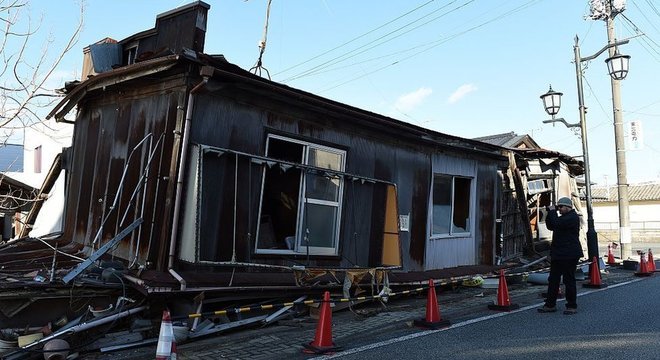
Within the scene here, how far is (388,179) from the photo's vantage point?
28.5 ft

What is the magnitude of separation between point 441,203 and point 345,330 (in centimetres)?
465

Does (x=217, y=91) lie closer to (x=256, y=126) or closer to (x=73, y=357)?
(x=256, y=126)

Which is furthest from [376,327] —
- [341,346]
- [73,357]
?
[73,357]

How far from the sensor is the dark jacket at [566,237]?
7.51m

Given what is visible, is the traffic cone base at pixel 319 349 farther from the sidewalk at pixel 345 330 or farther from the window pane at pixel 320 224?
the window pane at pixel 320 224

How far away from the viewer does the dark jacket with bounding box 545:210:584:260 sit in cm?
751

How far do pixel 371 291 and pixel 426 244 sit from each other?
89.5 inches

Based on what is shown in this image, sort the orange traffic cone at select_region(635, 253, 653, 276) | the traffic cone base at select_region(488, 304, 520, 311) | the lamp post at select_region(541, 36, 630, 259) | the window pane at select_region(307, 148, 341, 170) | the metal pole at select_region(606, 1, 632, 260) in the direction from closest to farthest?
the window pane at select_region(307, 148, 341, 170)
the traffic cone base at select_region(488, 304, 520, 311)
the orange traffic cone at select_region(635, 253, 653, 276)
the lamp post at select_region(541, 36, 630, 259)
the metal pole at select_region(606, 1, 632, 260)

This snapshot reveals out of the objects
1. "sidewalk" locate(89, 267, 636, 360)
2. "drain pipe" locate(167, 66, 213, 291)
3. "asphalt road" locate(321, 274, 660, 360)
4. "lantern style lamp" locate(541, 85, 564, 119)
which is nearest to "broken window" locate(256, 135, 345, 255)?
"sidewalk" locate(89, 267, 636, 360)

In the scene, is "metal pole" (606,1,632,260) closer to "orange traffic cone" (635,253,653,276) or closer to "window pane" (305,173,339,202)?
"orange traffic cone" (635,253,653,276)

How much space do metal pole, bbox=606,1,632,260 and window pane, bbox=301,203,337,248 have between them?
12.5 meters

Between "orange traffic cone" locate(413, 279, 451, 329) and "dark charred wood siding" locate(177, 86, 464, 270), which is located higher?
"dark charred wood siding" locate(177, 86, 464, 270)

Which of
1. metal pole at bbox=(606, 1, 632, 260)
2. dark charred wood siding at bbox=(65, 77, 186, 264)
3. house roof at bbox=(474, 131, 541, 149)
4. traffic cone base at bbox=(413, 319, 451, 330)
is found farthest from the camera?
metal pole at bbox=(606, 1, 632, 260)

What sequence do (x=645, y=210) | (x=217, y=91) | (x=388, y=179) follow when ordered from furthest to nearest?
(x=645, y=210) → (x=388, y=179) → (x=217, y=91)
